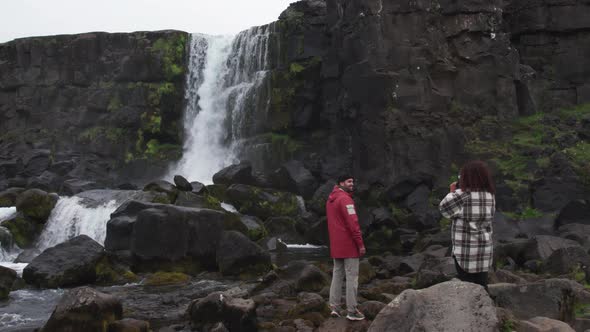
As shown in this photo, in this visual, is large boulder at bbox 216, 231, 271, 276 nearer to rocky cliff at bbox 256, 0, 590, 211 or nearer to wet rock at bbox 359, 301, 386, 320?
wet rock at bbox 359, 301, 386, 320

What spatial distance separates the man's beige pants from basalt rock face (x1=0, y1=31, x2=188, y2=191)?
28.4m

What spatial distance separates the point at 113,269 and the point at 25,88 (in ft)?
96.1

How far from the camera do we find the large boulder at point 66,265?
45.6ft

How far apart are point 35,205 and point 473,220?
18.2 meters

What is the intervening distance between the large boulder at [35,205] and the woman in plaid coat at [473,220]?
17880mm

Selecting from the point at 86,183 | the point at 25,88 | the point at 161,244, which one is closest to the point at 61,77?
the point at 25,88

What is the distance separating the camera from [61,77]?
39.7 m

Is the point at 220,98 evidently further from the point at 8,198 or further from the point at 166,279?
the point at 166,279

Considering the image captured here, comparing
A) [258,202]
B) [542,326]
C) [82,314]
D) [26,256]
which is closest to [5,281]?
[82,314]

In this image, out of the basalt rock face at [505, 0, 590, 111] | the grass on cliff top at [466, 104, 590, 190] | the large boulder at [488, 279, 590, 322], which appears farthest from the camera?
the basalt rock face at [505, 0, 590, 111]

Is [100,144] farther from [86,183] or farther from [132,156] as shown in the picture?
[86,183]

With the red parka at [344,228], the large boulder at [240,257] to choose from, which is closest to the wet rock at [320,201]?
the large boulder at [240,257]

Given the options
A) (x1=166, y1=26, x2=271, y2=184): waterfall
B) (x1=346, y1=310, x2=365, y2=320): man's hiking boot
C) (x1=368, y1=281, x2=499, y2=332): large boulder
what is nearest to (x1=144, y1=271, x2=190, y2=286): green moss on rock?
(x1=346, y1=310, x2=365, y2=320): man's hiking boot

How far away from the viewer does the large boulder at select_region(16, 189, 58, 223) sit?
20844mm
